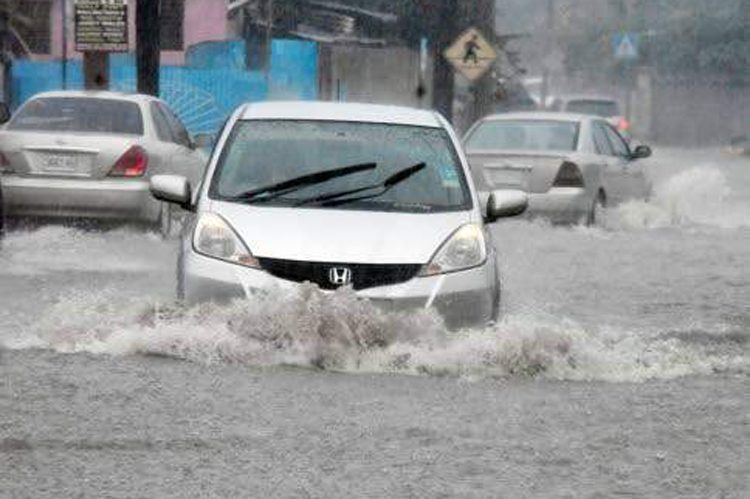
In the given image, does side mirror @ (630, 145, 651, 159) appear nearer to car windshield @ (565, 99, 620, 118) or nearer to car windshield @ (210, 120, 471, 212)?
car windshield @ (210, 120, 471, 212)

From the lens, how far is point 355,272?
9.53 m

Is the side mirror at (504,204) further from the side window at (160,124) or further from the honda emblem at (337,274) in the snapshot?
the side window at (160,124)

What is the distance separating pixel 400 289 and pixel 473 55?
22.3 metres

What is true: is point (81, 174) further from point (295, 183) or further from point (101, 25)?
point (101, 25)

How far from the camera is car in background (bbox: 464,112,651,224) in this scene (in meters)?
20.2

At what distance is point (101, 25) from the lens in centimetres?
2559

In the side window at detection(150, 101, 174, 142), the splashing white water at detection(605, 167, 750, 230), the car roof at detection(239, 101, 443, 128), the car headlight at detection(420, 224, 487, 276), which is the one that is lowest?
the splashing white water at detection(605, 167, 750, 230)

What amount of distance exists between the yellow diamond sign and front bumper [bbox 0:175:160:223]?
600 inches

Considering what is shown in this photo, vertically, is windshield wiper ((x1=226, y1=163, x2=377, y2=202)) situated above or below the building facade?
below

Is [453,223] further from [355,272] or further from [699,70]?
[699,70]

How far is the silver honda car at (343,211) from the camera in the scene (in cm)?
956

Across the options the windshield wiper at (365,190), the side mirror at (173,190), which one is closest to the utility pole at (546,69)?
the windshield wiper at (365,190)

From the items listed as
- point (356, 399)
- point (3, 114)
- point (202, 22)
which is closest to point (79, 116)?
point (3, 114)

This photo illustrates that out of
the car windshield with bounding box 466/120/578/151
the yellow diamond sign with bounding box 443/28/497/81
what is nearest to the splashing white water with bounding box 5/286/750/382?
the car windshield with bounding box 466/120/578/151
